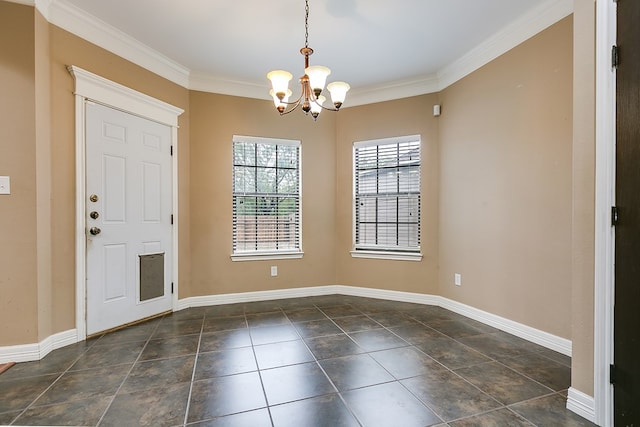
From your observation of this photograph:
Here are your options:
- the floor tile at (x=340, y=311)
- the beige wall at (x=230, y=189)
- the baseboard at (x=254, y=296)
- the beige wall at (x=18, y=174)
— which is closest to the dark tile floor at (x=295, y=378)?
the floor tile at (x=340, y=311)

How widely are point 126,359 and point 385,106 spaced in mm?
3894

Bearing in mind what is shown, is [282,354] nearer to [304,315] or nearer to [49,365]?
[304,315]

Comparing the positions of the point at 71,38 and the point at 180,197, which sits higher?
the point at 71,38

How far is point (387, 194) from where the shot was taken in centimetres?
412

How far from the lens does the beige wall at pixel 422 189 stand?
3.86m

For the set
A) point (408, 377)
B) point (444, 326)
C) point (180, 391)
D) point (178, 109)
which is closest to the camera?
point (180, 391)

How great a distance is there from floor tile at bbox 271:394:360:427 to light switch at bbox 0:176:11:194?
248 cm

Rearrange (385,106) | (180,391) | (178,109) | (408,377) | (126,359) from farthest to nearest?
(385,106)
(178,109)
(126,359)
(408,377)
(180,391)

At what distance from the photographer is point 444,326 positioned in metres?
3.09

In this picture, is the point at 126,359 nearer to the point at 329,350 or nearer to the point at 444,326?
the point at 329,350

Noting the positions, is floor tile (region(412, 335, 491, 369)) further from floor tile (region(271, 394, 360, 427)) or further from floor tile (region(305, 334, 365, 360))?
floor tile (region(271, 394, 360, 427))

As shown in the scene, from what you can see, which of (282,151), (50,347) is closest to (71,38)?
→ (282,151)

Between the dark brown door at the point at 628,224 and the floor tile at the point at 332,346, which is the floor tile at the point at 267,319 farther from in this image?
the dark brown door at the point at 628,224

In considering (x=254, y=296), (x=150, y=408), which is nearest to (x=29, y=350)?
(x=150, y=408)
